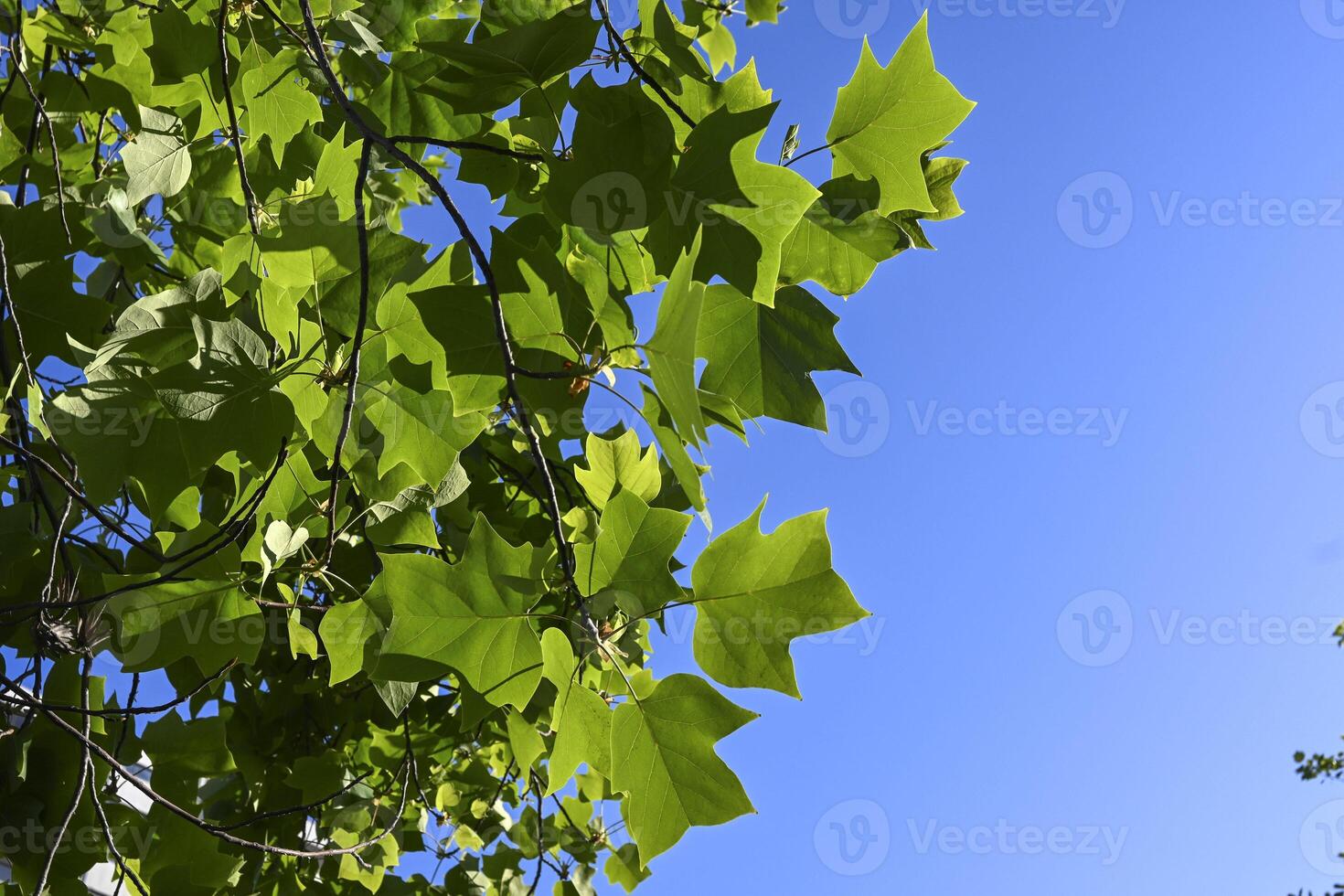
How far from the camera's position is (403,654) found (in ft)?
3.56

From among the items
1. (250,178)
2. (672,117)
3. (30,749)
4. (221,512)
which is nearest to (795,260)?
(672,117)

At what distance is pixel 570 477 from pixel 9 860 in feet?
4.73

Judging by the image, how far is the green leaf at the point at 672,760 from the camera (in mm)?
983

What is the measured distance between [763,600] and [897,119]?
633 millimetres

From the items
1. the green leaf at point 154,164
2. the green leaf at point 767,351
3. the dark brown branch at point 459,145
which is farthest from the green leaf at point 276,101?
the green leaf at point 767,351

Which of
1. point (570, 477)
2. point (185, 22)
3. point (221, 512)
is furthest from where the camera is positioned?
point (570, 477)

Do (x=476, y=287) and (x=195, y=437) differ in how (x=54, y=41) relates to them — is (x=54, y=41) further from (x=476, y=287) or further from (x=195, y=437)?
(x=476, y=287)

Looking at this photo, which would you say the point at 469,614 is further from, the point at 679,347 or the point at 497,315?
the point at 679,347

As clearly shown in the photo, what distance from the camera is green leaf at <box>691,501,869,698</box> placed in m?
0.98

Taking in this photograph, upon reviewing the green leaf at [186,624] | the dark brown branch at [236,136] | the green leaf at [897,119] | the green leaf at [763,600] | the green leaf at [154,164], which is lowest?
the green leaf at [763,600]

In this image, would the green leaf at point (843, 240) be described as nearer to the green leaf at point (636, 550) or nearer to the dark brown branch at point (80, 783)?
the green leaf at point (636, 550)

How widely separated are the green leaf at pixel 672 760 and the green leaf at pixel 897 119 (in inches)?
26.5

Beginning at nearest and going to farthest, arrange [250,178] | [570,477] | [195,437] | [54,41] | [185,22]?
[195,437], [185,22], [250,178], [54,41], [570,477]

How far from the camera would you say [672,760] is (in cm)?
100
